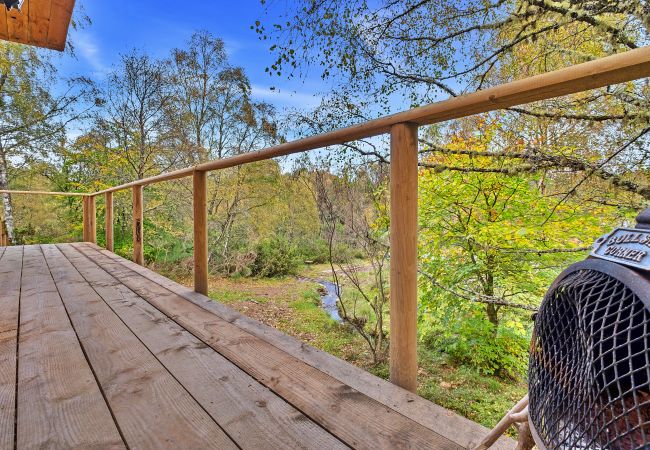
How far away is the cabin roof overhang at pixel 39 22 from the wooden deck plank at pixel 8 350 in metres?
1.93

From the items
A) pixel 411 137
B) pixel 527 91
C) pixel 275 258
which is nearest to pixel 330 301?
pixel 275 258

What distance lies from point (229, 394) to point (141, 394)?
249 millimetres

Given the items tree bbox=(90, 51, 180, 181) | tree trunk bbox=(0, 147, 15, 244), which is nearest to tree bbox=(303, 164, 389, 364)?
tree bbox=(90, 51, 180, 181)

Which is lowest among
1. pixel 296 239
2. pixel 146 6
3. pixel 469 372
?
pixel 469 372

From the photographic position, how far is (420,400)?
95cm

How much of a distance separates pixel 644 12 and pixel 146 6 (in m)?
9.35

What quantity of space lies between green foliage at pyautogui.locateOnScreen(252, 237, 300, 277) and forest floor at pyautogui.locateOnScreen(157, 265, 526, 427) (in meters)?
0.40

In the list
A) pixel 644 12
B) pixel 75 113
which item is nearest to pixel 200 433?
pixel 644 12

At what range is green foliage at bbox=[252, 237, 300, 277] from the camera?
1021 cm

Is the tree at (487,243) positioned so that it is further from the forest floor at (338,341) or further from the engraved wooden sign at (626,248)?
the engraved wooden sign at (626,248)

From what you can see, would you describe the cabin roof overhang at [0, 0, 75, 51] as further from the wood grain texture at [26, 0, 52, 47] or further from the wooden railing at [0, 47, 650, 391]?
the wooden railing at [0, 47, 650, 391]

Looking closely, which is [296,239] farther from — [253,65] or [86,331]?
[86,331]

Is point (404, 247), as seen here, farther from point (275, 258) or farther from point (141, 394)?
point (275, 258)

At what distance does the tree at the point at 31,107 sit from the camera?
8453 millimetres
